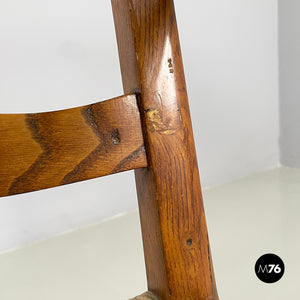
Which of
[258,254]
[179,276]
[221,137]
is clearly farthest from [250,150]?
[179,276]

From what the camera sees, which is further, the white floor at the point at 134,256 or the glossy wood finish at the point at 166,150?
the white floor at the point at 134,256

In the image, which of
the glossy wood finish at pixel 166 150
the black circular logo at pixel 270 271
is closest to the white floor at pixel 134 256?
the black circular logo at pixel 270 271

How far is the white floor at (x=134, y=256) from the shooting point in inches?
39.4

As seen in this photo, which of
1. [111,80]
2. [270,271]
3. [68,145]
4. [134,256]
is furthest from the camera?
[111,80]

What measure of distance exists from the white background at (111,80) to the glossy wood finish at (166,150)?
1.10 meters

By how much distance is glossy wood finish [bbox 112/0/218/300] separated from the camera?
32 centimetres

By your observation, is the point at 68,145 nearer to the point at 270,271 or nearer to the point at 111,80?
the point at 270,271

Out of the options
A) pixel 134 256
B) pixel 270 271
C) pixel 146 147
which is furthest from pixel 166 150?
pixel 134 256

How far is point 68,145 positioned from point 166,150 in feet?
0.24

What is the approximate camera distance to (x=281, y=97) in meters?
2.08

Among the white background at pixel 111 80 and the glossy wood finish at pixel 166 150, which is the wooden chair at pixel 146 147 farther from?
the white background at pixel 111 80

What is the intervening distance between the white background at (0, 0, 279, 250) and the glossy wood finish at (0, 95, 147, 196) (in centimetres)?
113

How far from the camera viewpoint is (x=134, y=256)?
121 cm

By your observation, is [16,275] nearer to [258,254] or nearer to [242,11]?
[258,254]
